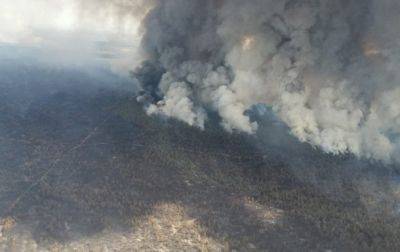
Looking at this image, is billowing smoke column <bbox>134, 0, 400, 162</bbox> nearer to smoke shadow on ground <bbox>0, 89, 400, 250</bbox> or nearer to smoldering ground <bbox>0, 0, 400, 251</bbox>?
smoldering ground <bbox>0, 0, 400, 251</bbox>

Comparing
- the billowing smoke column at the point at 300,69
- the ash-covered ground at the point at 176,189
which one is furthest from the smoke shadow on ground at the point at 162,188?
the billowing smoke column at the point at 300,69

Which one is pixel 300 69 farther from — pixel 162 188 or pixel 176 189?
pixel 162 188

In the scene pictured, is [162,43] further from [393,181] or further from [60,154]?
[393,181]

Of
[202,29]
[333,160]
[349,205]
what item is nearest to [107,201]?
[349,205]

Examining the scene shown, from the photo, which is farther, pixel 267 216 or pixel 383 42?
pixel 383 42

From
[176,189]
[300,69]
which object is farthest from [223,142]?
[300,69]

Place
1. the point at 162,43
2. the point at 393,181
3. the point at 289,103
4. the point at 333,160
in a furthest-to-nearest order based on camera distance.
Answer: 1. the point at 162,43
2. the point at 289,103
3. the point at 333,160
4. the point at 393,181

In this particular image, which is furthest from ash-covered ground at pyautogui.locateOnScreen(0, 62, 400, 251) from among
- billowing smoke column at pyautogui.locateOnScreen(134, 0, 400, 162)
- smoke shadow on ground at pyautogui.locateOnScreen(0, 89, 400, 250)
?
billowing smoke column at pyautogui.locateOnScreen(134, 0, 400, 162)

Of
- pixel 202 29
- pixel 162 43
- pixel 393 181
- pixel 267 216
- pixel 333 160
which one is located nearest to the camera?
pixel 267 216
